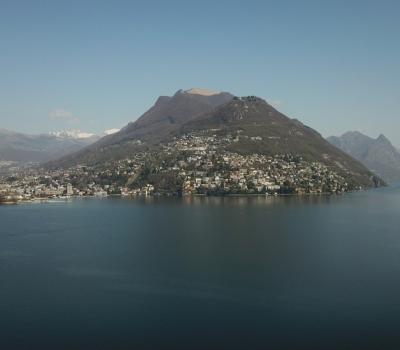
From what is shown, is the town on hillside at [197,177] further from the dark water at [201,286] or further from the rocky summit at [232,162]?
the dark water at [201,286]

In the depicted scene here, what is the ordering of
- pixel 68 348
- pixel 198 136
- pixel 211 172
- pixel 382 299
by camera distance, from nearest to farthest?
pixel 68 348, pixel 382 299, pixel 211 172, pixel 198 136

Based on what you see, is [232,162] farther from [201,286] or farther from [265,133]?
[201,286]

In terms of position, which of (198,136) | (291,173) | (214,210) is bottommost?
(214,210)

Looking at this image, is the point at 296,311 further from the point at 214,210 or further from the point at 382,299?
the point at 214,210

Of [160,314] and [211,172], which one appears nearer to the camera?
[160,314]

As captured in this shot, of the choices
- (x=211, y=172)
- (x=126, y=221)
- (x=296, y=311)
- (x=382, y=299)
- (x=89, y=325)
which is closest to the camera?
(x=89, y=325)

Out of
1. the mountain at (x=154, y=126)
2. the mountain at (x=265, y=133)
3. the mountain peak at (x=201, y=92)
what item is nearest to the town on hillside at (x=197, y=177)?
the mountain at (x=265, y=133)

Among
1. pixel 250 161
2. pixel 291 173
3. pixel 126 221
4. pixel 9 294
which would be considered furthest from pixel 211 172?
pixel 9 294
